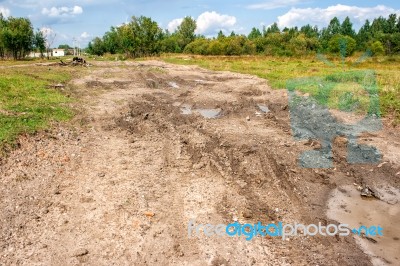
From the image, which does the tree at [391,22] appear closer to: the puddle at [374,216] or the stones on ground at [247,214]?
the puddle at [374,216]

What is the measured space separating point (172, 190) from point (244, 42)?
63510 mm

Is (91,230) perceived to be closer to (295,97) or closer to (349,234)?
(349,234)

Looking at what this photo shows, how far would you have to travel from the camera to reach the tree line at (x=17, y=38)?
4922 centimetres

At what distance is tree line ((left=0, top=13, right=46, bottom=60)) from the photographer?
161ft

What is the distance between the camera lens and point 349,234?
5.18 meters

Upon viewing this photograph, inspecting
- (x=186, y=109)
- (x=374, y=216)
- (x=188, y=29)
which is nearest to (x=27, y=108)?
(x=186, y=109)

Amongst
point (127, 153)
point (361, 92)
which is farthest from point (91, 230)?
point (361, 92)

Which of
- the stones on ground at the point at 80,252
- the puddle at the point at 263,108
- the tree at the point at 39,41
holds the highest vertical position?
the tree at the point at 39,41

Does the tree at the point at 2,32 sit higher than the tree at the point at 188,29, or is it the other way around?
the tree at the point at 188,29

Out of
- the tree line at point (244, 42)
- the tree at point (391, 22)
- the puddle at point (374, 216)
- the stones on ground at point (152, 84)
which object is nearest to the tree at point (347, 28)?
the tree line at point (244, 42)

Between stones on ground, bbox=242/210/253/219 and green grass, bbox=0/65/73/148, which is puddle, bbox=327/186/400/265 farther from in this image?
green grass, bbox=0/65/73/148

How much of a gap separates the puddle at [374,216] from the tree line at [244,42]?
33281 mm

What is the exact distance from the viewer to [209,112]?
12.7 meters

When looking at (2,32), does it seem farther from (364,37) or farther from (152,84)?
(364,37)
